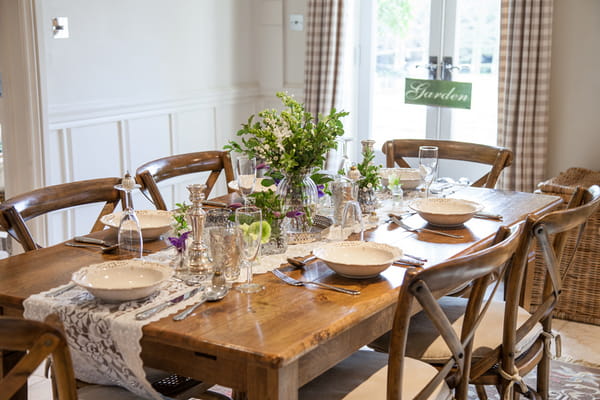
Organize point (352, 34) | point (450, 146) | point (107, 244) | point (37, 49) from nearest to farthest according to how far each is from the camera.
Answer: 1. point (107, 244)
2. point (450, 146)
3. point (37, 49)
4. point (352, 34)

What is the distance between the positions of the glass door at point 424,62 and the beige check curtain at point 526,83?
32 centimetres

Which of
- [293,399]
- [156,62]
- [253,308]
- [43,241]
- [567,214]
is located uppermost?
[156,62]

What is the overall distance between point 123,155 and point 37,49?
2.72ft

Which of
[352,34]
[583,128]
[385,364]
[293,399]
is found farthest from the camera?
[352,34]

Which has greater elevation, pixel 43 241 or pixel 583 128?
pixel 583 128

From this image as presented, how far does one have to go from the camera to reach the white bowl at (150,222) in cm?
228

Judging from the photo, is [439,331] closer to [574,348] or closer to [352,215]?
[352,215]

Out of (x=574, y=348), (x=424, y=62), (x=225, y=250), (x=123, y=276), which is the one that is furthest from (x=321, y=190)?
(x=424, y=62)

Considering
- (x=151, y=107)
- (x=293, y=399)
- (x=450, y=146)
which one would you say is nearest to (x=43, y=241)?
(x=151, y=107)

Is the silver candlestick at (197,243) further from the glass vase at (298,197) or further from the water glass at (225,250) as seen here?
the glass vase at (298,197)

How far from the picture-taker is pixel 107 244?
2234 mm

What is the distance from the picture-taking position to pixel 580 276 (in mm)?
3670

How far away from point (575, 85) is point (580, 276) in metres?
Answer: 1.23

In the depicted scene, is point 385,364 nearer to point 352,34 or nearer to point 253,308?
point 253,308
